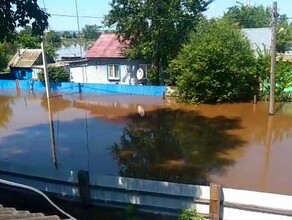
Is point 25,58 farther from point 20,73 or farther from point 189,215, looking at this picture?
point 189,215

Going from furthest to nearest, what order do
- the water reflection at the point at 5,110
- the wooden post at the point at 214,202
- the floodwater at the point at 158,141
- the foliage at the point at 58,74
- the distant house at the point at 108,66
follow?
the foliage at the point at 58,74 → the distant house at the point at 108,66 → the water reflection at the point at 5,110 → the floodwater at the point at 158,141 → the wooden post at the point at 214,202

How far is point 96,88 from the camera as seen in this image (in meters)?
27.4

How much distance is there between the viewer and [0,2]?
288 inches

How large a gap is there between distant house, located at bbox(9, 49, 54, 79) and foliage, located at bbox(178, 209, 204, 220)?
29.0 metres

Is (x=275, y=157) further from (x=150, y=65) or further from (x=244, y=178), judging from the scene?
(x=150, y=65)

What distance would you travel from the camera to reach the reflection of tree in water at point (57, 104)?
22559mm

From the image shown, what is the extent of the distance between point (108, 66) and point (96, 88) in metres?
2.77

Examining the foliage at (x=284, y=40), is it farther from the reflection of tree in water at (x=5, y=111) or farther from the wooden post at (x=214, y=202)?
the wooden post at (x=214, y=202)

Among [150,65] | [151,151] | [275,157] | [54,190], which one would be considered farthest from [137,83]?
[54,190]

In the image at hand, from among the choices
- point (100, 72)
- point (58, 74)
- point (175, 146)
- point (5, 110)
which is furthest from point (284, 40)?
point (175, 146)

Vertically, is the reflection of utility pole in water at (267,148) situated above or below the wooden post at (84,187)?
below

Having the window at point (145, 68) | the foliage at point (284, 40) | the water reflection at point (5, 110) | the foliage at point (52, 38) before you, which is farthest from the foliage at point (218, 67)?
the foliage at point (52, 38)

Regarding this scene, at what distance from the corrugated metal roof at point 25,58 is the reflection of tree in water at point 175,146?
1931cm

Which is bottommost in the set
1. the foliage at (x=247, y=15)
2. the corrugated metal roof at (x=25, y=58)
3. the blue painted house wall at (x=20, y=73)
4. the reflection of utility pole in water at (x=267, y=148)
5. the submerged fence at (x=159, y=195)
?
the reflection of utility pole in water at (x=267, y=148)
